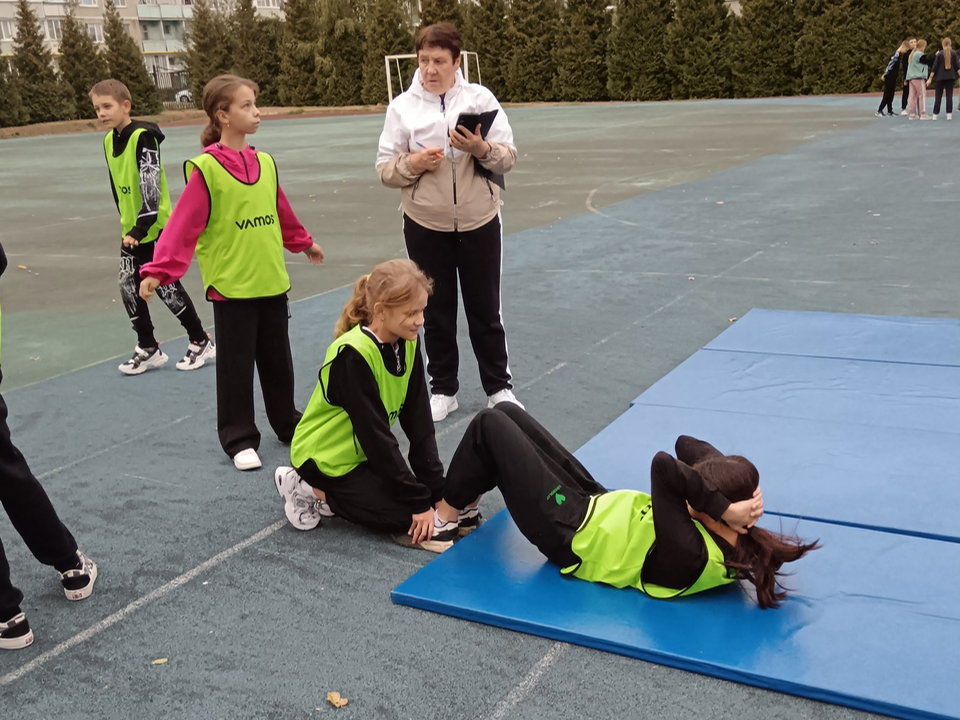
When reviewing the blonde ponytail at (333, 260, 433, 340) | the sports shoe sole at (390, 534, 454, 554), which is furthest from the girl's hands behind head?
the blonde ponytail at (333, 260, 433, 340)

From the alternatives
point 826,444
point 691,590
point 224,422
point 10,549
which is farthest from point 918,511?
point 10,549

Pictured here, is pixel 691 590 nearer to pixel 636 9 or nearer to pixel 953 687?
pixel 953 687

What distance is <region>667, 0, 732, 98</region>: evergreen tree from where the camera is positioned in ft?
114

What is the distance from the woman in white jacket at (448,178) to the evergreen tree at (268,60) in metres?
43.6

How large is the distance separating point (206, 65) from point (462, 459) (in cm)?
4758

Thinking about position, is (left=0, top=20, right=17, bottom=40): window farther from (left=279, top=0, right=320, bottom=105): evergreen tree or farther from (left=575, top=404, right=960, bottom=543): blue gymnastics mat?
(left=575, top=404, right=960, bottom=543): blue gymnastics mat

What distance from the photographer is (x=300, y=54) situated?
4425 cm

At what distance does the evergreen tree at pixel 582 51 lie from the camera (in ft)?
122

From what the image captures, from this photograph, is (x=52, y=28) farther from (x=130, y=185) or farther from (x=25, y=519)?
(x=25, y=519)

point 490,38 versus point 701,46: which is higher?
point 490,38

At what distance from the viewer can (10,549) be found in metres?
3.93

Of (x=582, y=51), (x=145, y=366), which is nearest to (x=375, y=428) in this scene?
(x=145, y=366)

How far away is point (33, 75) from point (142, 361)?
40.6 metres

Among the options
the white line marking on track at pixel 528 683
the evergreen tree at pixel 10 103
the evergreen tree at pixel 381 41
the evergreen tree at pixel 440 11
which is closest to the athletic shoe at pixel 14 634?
the white line marking on track at pixel 528 683
